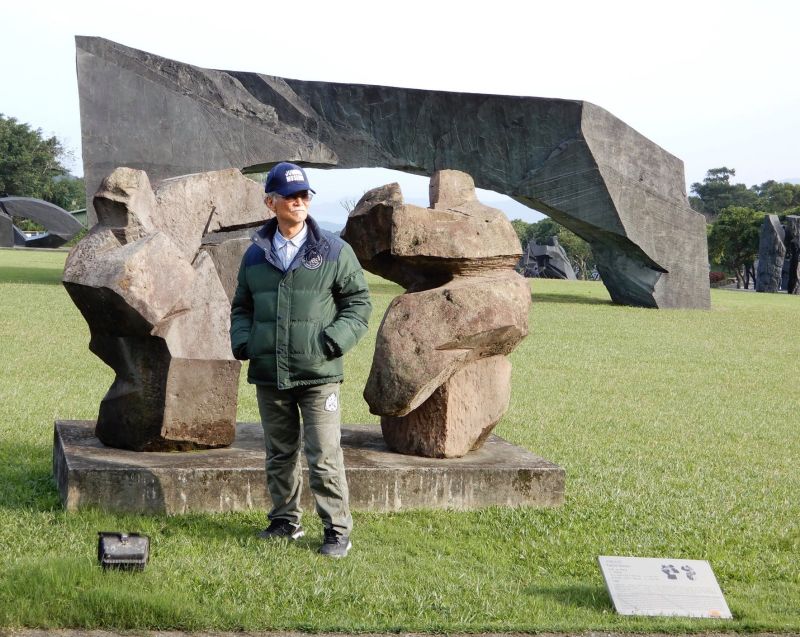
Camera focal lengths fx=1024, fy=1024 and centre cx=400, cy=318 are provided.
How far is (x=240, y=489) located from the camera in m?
5.18

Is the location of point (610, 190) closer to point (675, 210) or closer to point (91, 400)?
point (675, 210)

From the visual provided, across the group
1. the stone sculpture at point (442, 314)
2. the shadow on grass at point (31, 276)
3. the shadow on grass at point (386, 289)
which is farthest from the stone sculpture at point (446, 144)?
the stone sculpture at point (442, 314)

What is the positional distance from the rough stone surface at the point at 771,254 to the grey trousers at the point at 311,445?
2998 centimetres

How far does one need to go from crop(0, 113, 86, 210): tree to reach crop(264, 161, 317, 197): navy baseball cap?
52.2 metres

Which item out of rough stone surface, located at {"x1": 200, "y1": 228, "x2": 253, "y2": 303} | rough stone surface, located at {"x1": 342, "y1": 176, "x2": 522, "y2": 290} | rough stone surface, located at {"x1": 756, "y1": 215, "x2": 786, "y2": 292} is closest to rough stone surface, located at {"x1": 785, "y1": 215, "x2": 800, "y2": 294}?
rough stone surface, located at {"x1": 756, "y1": 215, "x2": 786, "y2": 292}

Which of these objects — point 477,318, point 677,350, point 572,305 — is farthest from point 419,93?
point 477,318

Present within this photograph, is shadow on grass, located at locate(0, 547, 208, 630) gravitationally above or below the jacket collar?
below

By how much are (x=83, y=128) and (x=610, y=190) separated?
961 centimetres

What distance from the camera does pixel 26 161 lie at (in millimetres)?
52906

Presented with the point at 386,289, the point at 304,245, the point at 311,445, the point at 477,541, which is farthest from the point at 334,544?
the point at 386,289

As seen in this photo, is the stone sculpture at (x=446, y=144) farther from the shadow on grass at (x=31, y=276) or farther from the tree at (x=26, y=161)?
the tree at (x=26, y=161)

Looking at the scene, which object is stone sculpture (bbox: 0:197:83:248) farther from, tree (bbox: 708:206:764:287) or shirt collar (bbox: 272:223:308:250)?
shirt collar (bbox: 272:223:308:250)

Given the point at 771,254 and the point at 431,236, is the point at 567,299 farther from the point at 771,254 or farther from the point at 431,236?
the point at 431,236

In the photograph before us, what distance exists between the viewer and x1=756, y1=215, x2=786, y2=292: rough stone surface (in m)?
32.2
